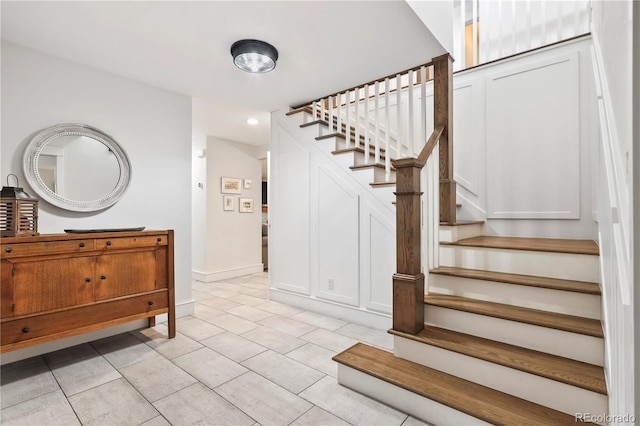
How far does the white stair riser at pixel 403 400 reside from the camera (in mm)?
1469

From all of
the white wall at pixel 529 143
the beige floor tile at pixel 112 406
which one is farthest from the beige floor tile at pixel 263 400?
the white wall at pixel 529 143

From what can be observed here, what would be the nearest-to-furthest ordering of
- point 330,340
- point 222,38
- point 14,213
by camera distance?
point 14,213, point 222,38, point 330,340

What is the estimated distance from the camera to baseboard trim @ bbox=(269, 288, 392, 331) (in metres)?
2.93

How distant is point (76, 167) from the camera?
8.56 feet

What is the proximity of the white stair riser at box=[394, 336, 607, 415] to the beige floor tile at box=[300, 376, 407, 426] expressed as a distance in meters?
0.32

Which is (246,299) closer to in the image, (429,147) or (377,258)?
(377,258)

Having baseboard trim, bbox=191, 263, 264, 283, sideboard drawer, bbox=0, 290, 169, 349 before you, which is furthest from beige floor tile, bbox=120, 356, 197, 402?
baseboard trim, bbox=191, 263, 264, 283

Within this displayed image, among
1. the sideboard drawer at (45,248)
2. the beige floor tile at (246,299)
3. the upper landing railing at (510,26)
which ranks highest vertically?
the upper landing railing at (510,26)

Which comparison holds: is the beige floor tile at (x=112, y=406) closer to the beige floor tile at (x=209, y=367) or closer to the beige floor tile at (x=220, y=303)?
the beige floor tile at (x=209, y=367)

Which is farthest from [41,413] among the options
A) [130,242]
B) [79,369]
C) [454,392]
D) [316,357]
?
[454,392]

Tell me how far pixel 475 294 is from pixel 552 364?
566mm

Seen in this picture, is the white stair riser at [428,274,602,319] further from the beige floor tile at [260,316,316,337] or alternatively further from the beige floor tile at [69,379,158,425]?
the beige floor tile at [69,379,158,425]

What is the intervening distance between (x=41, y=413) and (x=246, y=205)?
13.5ft

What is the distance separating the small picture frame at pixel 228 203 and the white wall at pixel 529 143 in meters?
3.68
